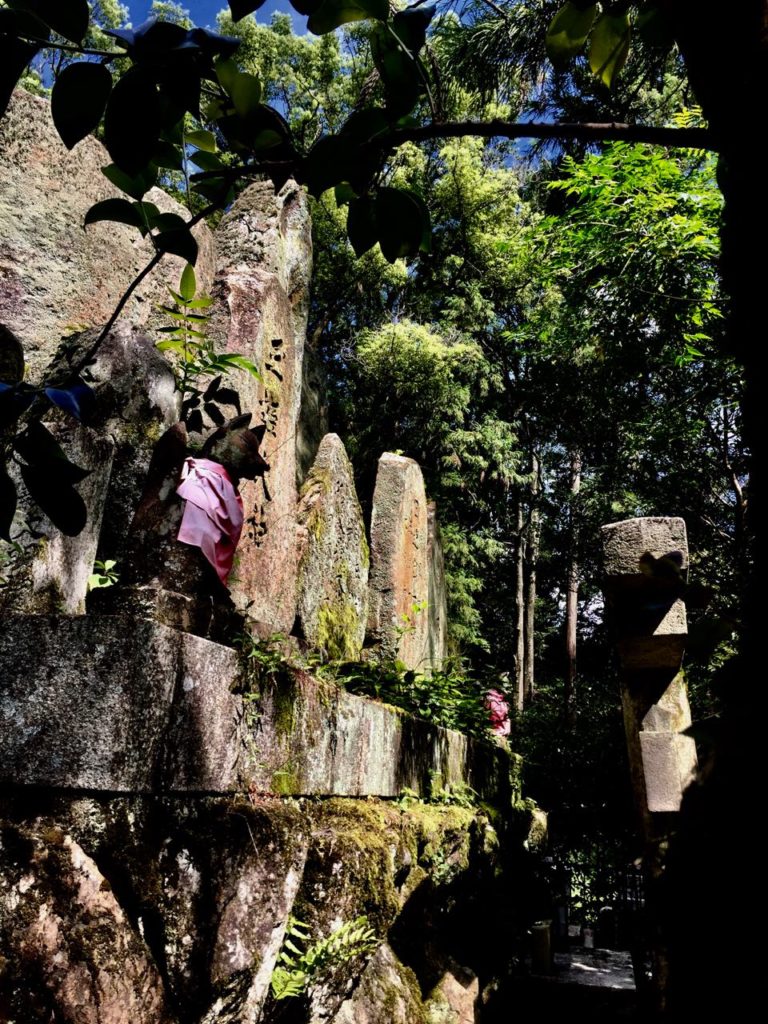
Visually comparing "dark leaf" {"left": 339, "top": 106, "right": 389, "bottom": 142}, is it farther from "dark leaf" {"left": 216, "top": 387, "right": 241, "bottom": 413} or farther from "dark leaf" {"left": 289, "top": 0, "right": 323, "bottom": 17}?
"dark leaf" {"left": 216, "top": 387, "right": 241, "bottom": 413}

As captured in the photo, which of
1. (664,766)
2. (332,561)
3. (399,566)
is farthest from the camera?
(399,566)

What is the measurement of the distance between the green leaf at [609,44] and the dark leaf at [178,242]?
68 cm

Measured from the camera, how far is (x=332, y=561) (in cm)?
527

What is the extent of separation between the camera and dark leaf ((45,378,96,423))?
2.55 ft

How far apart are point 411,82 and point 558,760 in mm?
13212

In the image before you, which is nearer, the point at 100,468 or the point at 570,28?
the point at 570,28

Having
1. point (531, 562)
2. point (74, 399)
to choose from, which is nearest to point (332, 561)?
point (74, 399)

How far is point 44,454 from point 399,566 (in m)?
5.89

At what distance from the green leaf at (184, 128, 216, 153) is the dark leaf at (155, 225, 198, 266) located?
190mm

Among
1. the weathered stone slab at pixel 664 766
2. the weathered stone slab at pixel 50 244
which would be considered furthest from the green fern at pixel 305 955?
the weathered stone slab at pixel 664 766

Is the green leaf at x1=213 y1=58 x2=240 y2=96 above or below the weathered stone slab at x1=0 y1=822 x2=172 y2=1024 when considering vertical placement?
above

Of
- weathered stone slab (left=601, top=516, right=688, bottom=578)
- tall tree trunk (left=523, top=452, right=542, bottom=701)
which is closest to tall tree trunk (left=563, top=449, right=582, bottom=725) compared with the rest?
tall tree trunk (left=523, top=452, right=542, bottom=701)

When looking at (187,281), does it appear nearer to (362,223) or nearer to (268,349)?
(362,223)

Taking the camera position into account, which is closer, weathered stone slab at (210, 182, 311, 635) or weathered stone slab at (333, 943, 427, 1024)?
weathered stone slab at (333, 943, 427, 1024)
